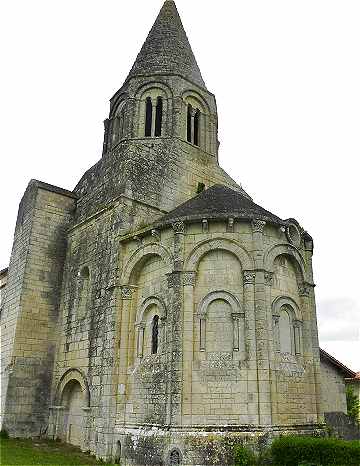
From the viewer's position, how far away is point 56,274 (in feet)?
60.1

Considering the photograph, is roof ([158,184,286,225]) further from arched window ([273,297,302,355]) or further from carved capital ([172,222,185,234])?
arched window ([273,297,302,355])

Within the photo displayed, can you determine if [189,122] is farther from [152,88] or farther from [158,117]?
[152,88]

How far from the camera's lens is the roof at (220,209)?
1361cm

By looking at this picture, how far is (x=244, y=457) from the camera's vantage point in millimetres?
11039

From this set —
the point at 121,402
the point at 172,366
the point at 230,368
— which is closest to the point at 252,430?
the point at 230,368

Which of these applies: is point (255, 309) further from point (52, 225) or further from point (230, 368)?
point (52, 225)

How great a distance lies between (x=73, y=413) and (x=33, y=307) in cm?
434

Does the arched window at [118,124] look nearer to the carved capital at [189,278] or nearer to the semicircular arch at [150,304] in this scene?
the semicircular arch at [150,304]

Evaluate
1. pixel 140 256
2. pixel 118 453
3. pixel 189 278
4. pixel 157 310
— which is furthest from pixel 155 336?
pixel 118 453

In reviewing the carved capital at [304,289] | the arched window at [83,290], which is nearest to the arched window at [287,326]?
the carved capital at [304,289]

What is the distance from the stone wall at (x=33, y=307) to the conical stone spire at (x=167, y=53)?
7.26 m

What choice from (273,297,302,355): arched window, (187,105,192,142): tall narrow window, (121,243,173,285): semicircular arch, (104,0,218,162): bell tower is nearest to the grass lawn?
(121,243,173,285): semicircular arch

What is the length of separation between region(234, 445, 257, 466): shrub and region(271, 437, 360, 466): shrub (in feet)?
1.97

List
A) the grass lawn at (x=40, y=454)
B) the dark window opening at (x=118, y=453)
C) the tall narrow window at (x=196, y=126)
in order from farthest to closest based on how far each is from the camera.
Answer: the tall narrow window at (x=196, y=126) → the dark window opening at (x=118, y=453) → the grass lawn at (x=40, y=454)
